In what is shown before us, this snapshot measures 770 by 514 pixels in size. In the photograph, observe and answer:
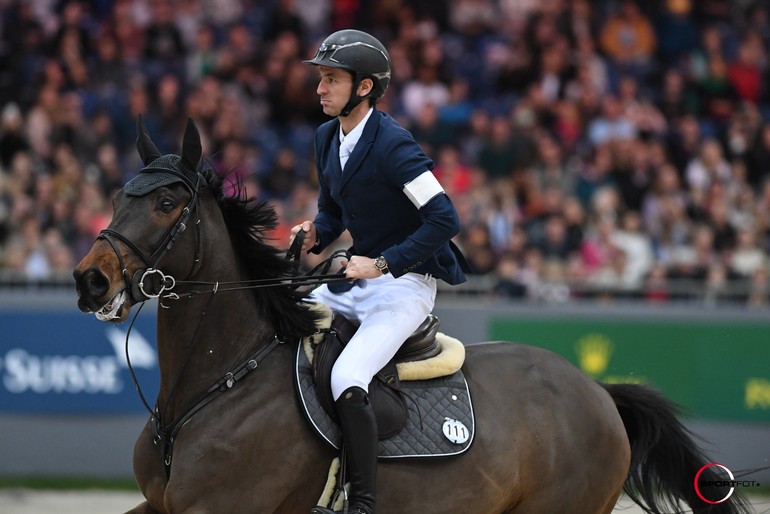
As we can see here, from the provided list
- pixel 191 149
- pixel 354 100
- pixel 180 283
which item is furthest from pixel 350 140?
pixel 180 283

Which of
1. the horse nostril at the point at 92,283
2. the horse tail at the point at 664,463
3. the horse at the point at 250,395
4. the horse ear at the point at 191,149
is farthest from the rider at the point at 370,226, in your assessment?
the horse tail at the point at 664,463

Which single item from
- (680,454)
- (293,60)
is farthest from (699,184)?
(680,454)

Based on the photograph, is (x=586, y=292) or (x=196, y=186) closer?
(x=196, y=186)

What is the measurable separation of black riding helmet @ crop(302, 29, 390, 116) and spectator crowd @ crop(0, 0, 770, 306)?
248 inches

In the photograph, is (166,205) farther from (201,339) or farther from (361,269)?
(361,269)

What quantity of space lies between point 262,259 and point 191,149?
681mm

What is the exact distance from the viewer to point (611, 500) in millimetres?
6320

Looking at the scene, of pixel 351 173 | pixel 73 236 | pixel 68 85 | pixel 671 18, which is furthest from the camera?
pixel 671 18

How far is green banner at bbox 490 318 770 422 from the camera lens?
450 inches

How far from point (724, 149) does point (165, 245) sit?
11847 mm

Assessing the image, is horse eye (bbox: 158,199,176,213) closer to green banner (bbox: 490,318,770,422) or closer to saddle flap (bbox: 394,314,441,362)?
saddle flap (bbox: 394,314,441,362)

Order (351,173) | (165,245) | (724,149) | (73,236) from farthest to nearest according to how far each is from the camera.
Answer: (724,149) → (73,236) → (351,173) → (165,245)

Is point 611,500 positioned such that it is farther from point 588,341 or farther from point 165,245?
point 588,341

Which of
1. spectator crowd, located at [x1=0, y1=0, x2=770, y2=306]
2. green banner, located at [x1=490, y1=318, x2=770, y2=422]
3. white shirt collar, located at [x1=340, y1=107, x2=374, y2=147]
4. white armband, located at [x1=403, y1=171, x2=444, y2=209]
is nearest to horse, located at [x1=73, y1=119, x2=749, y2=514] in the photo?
white shirt collar, located at [x1=340, y1=107, x2=374, y2=147]
